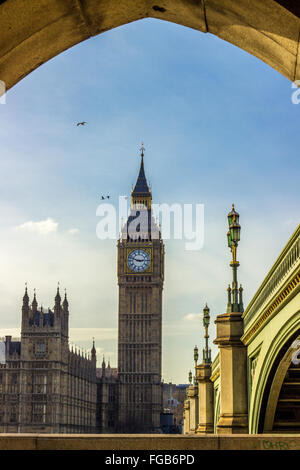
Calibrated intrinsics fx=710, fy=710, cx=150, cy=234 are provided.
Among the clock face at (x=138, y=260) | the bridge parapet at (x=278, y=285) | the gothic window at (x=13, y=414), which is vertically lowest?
the bridge parapet at (x=278, y=285)

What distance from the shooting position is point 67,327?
101 m

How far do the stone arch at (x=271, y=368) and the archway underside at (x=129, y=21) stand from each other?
23.2 feet

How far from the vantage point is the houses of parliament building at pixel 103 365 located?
306 feet

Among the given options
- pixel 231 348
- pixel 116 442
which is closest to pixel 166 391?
pixel 231 348

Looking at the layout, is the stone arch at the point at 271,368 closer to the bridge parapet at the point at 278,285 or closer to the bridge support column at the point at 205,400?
the bridge parapet at the point at 278,285

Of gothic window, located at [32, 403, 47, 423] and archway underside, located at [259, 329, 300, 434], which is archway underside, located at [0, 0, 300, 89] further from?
gothic window, located at [32, 403, 47, 423]

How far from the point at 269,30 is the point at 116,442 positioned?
3206 millimetres

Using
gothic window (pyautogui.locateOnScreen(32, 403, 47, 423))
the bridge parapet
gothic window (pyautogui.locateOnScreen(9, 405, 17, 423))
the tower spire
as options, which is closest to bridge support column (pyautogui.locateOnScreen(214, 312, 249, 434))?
the bridge parapet

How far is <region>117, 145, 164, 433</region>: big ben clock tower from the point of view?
381ft

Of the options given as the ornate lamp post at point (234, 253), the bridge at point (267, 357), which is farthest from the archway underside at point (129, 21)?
the ornate lamp post at point (234, 253)

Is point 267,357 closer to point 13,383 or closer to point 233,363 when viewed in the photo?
point 233,363

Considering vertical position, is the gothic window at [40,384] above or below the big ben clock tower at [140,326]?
Answer: below

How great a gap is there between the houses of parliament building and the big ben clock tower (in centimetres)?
16

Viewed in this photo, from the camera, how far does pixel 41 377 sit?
95062 mm
